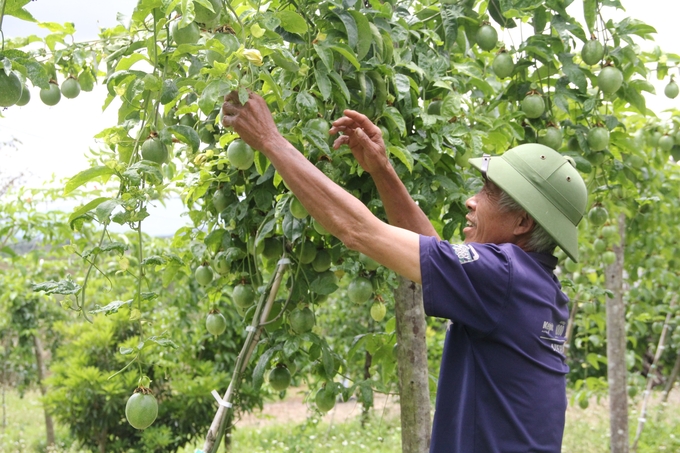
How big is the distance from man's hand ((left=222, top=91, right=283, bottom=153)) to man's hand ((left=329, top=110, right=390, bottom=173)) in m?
0.23

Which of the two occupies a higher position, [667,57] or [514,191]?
[667,57]

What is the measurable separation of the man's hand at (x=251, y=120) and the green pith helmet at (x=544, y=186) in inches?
20.2

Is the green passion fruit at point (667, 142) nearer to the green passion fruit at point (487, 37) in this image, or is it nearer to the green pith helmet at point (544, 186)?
→ the green passion fruit at point (487, 37)

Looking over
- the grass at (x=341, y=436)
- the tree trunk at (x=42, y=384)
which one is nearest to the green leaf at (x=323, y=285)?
the grass at (x=341, y=436)

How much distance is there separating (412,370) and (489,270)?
2.17 ft

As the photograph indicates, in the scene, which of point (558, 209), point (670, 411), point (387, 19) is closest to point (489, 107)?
point (387, 19)

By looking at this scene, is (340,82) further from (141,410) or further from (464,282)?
(141,410)

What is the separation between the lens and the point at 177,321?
4449 mm

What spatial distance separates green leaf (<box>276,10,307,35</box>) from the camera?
1372 mm

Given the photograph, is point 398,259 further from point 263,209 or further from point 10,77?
point 10,77

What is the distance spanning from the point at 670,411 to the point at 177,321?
5.10 m

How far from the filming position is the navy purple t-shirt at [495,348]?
1.34 m

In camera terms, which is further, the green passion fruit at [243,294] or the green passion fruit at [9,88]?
the green passion fruit at [243,294]

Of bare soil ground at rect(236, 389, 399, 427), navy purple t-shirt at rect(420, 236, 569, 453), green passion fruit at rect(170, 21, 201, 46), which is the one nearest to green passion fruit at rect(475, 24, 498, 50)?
navy purple t-shirt at rect(420, 236, 569, 453)
